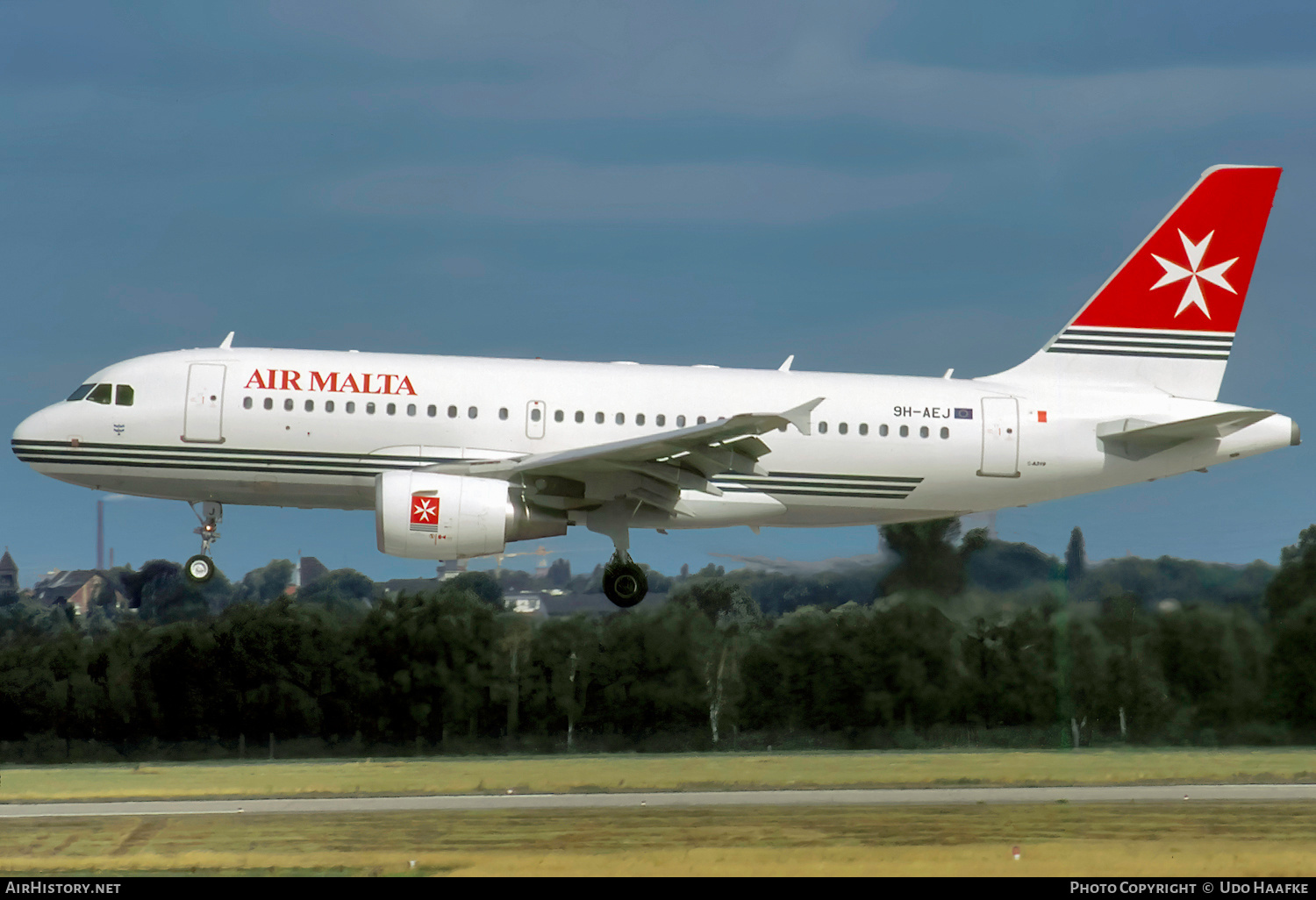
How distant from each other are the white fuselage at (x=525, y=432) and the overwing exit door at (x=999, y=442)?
0.11ft

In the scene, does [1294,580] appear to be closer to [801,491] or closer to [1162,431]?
[1162,431]

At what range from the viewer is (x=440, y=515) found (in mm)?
24094

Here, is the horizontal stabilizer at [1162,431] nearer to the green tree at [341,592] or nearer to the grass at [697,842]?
the grass at [697,842]

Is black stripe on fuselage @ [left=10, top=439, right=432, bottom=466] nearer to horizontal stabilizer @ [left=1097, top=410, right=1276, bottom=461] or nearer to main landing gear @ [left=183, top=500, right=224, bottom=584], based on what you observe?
main landing gear @ [left=183, top=500, right=224, bottom=584]

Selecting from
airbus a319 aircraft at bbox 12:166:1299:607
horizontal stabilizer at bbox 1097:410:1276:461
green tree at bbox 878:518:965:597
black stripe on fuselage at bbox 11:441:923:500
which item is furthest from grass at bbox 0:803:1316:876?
horizontal stabilizer at bbox 1097:410:1276:461

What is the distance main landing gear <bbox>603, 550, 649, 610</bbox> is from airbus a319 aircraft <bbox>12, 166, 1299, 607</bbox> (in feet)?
0.12

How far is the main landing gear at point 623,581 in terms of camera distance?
2628cm

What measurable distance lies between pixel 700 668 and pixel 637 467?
14.0 m

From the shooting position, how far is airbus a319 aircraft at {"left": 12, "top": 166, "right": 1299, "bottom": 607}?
24953mm

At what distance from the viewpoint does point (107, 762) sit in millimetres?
40969

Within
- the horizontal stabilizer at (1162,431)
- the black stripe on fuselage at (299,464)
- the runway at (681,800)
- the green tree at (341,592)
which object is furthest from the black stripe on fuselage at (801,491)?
the green tree at (341,592)

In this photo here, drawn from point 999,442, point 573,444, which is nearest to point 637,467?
point 573,444
